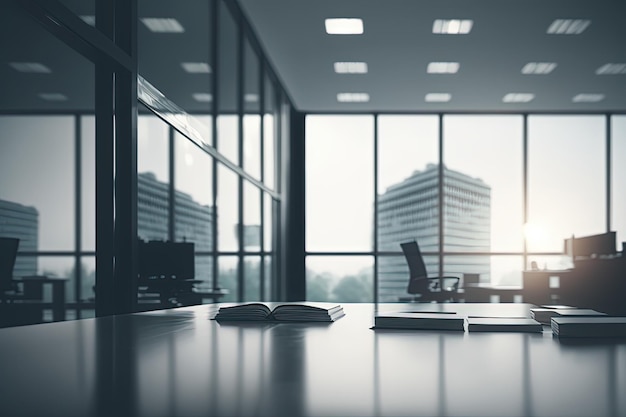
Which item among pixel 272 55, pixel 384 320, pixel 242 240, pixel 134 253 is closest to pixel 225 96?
pixel 242 240

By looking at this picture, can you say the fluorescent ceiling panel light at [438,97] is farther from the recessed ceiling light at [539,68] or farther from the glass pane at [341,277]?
the glass pane at [341,277]

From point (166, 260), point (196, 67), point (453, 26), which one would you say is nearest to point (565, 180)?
point (453, 26)

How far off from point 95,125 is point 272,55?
13.5 feet

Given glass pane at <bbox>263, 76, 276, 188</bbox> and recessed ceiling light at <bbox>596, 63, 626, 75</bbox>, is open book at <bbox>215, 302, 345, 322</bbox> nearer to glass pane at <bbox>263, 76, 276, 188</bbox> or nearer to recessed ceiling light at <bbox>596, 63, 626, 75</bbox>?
glass pane at <bbox>263, 76, 276, 188</bbox>

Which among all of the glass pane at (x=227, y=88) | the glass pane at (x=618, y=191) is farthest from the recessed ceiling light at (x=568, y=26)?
the glass pane at (x=618, y=191)

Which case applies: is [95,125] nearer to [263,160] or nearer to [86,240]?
[86,240]

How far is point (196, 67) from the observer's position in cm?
457

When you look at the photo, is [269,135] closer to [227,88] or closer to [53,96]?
[227,88]

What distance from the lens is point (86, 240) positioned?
306 centimetres

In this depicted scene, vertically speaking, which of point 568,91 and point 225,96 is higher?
point 568,91

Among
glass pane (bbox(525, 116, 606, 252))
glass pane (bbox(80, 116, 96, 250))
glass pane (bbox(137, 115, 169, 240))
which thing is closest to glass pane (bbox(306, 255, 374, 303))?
glass pane (bbox(525, 116, 606, 252))

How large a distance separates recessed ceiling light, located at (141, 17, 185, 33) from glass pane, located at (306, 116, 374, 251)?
5428 mm

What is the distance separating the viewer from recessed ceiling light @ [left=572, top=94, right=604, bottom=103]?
28.1 feet

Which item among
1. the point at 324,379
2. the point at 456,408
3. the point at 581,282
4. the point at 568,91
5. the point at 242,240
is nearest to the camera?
the point at 456,408
